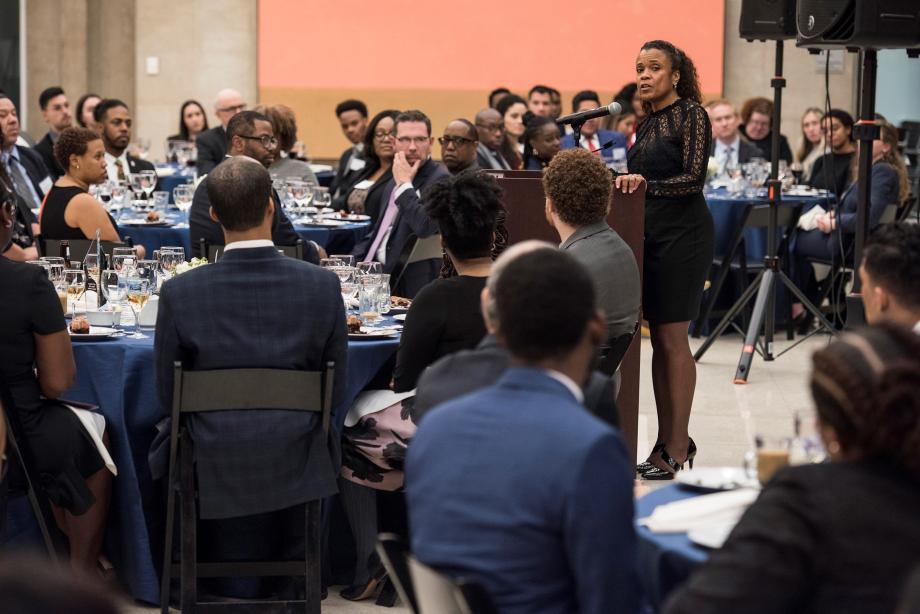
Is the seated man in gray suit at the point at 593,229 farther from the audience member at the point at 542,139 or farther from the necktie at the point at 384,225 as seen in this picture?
the audience member at the point at 542,139

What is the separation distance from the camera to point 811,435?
2543 millimetres

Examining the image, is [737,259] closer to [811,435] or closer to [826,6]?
[826,6]

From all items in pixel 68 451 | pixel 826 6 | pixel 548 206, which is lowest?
pixel 68 451

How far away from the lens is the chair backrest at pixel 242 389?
12.1ft

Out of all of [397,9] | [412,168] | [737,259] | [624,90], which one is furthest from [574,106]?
[412,168]

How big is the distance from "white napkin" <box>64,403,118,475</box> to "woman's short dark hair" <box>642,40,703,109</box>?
261cm

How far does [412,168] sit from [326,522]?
9.54 ft

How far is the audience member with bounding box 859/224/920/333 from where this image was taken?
337 cm

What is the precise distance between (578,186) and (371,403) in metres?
0.98

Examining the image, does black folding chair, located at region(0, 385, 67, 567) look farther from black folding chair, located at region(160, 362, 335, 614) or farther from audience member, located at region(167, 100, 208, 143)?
audience member, located at region(167, 100, 208, 143)

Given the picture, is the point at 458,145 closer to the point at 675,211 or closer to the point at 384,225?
the point at 384,225

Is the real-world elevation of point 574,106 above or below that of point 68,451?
above

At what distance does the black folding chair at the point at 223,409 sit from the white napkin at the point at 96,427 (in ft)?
1.09

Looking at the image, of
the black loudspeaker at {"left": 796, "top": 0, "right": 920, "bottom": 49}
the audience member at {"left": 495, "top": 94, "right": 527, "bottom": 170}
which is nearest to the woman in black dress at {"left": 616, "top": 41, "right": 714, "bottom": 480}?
the black loudspeaker at {"left": 796, "top": 0, "right": 920, "bottom": 49}
